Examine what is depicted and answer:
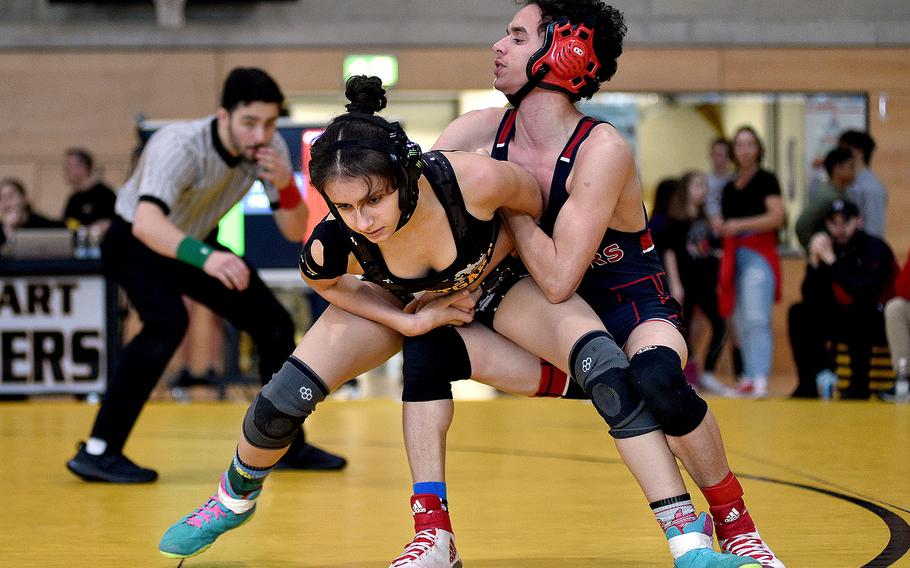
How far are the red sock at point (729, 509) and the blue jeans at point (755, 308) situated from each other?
4.38 m

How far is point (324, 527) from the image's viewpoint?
3.11m

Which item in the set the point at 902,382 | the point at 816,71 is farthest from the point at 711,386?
the point at 816,71

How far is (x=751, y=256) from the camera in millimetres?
6840

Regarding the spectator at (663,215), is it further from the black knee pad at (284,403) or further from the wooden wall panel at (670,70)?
the black knee pad at (284,403)

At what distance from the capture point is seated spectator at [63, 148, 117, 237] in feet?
26.3

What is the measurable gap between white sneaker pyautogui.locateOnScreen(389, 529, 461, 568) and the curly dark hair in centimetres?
98

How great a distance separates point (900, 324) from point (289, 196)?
3.64 meters

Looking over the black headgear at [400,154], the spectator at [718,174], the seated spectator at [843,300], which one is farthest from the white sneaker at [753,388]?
the black headgear at [400,154]

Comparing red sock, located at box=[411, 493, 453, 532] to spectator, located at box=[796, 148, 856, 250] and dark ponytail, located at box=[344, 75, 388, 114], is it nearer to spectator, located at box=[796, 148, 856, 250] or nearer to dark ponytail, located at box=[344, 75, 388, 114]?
dark ponytail, located at box=[344, 75, 388, 114]

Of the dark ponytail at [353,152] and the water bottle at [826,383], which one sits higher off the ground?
the dark ponytail at [353,152]

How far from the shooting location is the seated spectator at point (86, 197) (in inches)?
316

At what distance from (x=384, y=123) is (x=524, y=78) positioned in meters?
0.44

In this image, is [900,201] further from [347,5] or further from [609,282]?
[609,282]

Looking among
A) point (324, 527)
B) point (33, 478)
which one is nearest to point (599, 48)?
point (324, 527)
